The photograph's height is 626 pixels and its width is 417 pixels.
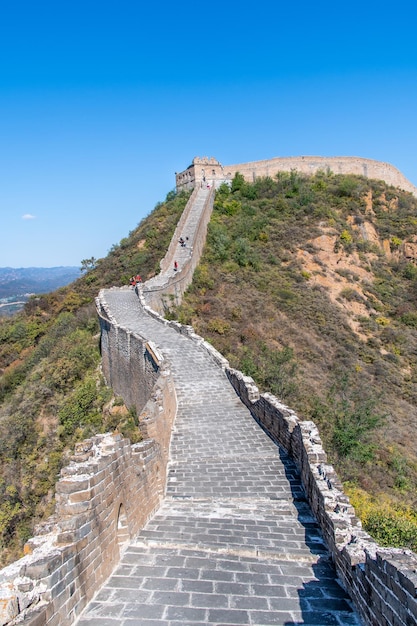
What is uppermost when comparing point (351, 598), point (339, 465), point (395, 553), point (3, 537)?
point (395, 553)

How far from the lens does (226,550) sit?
4914 mm

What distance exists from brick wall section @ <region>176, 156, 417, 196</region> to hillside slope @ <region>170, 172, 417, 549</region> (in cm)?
163

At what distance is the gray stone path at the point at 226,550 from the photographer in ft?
12.1

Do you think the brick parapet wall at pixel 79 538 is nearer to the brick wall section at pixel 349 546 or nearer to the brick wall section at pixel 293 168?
the brick wall section at pixel 349 546

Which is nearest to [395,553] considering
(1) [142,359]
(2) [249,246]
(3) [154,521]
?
(3) [154,521]

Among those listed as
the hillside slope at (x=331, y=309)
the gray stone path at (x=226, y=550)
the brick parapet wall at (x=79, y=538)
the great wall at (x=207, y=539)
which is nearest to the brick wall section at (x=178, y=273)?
the hillside slope at (x=331, y=309)

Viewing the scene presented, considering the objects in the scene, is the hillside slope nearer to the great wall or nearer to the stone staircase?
the great wall

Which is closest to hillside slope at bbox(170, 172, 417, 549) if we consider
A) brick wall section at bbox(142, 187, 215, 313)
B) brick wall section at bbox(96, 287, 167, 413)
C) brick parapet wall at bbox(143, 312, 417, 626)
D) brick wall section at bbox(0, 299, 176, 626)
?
brick wall section at bbox(142, 187, 215, 313)

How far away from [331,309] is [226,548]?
2133 cm

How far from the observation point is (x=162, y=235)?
31.4m

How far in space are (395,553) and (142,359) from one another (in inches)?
391

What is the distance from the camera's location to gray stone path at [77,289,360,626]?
368cm

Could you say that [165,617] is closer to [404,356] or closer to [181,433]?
[181,433]

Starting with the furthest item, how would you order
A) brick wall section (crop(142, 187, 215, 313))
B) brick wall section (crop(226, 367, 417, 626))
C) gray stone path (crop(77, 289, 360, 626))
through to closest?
1. brick wall section (crop(142, 187, 215, 313))
2. gray stone path (crop(77, 289, 360, 626))
3. brick wall section (crop(226, 367, 417, 626))
